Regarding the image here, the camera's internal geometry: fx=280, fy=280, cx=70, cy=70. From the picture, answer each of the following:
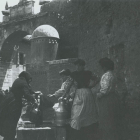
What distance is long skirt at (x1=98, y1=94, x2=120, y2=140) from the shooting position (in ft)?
14.8

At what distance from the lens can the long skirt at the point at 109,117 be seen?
450cm

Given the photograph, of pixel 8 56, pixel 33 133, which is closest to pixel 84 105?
pixel 33 133

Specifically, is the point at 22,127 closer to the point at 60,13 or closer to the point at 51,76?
the point at 51,76

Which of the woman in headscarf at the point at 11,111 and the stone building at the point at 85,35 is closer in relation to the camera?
the woman in headscarf at the point at 11,111

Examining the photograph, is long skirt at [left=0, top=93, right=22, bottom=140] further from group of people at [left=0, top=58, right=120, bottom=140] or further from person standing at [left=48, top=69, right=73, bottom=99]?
person standing at [left=48, top=69, right=73, bottom=99]

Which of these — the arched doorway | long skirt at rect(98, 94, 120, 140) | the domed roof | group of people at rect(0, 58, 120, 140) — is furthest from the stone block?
the arched doorway

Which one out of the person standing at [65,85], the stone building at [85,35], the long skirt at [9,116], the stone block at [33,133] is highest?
the stone building at [85,35]

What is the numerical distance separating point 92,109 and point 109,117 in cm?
49

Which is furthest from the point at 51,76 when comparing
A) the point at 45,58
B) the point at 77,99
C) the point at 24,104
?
the point at 77,99

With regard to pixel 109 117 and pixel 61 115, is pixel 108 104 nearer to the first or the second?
pixel 109 117

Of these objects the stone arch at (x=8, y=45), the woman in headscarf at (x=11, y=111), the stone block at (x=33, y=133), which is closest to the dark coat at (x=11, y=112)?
the woman in headscarf at (x=11, y=111)

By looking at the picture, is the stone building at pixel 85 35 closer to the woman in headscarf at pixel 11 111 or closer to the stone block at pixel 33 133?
the stone block at pixel 33 133

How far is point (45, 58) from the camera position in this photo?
1240 cm

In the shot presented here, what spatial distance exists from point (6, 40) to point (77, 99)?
1335cm
